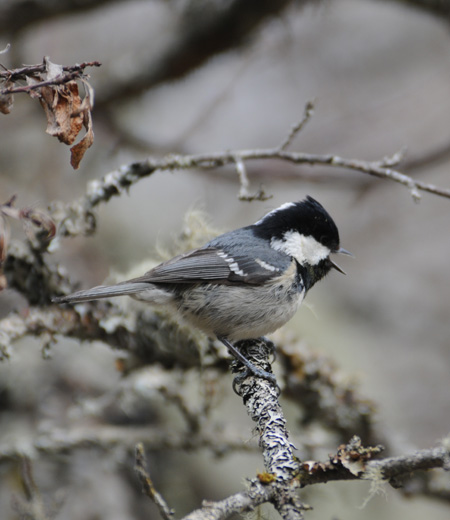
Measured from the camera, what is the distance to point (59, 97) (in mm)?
1381

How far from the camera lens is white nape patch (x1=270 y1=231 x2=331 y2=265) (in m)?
2.31

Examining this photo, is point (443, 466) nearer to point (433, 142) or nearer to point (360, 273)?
point (360, 273)

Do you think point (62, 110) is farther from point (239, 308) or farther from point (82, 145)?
point (239, 308)

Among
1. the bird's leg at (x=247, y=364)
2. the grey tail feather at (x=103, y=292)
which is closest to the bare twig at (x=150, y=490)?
the grey tail feather at (x=103, y=292)

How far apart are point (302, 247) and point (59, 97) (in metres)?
1.26

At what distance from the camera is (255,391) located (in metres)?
1.79

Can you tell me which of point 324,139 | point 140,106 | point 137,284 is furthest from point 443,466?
point 324,139

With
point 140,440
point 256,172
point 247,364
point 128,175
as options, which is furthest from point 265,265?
point 256,172

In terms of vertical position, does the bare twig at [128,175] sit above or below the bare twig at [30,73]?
above

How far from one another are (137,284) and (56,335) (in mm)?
341

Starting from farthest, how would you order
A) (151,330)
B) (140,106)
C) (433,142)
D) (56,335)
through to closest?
1. (433,142)
2. (140,106)
3. (151,330)
4. (56,335)

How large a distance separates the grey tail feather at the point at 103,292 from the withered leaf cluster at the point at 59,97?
0.51 meters

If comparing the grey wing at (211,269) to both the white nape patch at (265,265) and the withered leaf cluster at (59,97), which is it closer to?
the white nape patch at (265,265)

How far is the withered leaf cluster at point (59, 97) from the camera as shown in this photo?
126 cm
